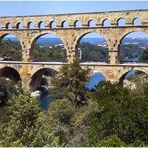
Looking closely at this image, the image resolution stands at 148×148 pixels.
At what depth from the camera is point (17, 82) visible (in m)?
60.6

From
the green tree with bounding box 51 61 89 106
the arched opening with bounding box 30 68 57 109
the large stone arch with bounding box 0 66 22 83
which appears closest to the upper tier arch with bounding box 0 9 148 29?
the large stone arch with bounding box 0 66 22 83

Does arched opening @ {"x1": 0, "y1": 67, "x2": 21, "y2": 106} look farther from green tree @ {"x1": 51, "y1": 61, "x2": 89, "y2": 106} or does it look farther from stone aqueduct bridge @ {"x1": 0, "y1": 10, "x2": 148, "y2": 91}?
green tree @ {"x1": 51, "y1": 61, "x2": 89, "y2": 106}

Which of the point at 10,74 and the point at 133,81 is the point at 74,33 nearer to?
the point at 133,81

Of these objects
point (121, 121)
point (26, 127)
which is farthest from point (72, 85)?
point (26, 127)

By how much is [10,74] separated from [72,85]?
18793 millimetres

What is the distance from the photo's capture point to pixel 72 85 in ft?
144

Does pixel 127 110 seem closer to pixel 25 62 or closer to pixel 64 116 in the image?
pixel 64 116

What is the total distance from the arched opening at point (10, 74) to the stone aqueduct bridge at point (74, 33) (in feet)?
4.89

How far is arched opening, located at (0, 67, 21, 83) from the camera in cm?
5950

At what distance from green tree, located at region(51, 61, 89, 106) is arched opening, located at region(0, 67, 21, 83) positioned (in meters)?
16.0

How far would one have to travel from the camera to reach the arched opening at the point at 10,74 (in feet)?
195

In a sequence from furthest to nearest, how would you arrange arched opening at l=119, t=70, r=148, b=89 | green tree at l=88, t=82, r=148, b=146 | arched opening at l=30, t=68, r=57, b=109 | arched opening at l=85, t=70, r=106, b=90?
Result: arched opening at l=30, t=68, r=57, b=109
arched opening at l=85, t=70, r=106, b=90
arched opening at l=119, t=70, r=148, b=89
green tree at l=88, t=82, r=148, b=146

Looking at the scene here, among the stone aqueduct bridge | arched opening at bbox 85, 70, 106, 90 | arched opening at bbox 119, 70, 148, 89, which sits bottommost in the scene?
arched opening at bbox 85, 70, 106, 90

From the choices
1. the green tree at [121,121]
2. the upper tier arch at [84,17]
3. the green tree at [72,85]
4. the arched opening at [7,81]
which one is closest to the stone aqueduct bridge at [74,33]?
the upper tier arch at [84,17]
